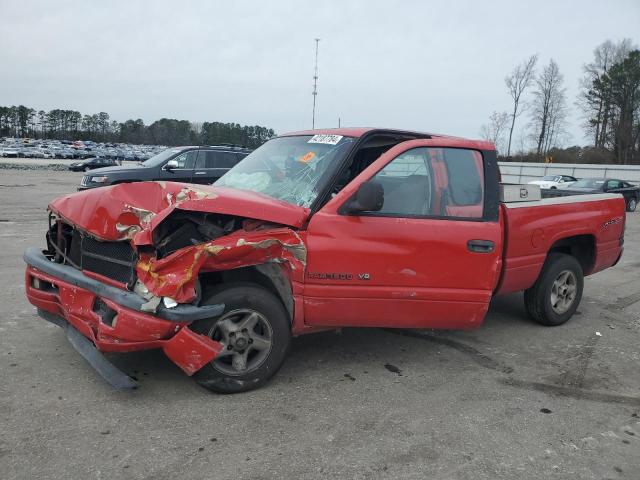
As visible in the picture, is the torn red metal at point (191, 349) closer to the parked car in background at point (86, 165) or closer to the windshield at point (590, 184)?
the windshield at point (590, 184)

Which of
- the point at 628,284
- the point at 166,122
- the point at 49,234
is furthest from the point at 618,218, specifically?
the point at 166,122

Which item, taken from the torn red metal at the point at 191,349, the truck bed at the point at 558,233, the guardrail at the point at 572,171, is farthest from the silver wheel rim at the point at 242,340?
the guardrail at the point at 572,171

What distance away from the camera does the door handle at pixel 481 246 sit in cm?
406

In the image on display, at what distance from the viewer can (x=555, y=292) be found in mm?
5543

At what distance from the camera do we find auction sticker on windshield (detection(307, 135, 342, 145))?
428 cm

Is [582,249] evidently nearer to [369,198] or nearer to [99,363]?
[369,198]

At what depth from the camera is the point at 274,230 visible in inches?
139

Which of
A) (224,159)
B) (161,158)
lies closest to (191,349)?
(224,159)

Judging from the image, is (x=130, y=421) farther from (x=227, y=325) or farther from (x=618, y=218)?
(x=618, y=218)

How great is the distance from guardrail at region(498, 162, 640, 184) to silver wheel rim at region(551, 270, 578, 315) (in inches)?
1468

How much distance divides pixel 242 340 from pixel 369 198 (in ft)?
4.21

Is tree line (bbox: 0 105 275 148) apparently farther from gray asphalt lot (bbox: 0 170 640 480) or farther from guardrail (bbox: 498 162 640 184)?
gray asphalt lot (bbox: 0 170 640 480)

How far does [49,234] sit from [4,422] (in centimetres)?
159

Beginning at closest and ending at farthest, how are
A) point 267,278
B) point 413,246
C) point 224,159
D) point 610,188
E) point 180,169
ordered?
point 267,278 < point 413,246 < point 180,169 < point 224,159 < point 610,188
